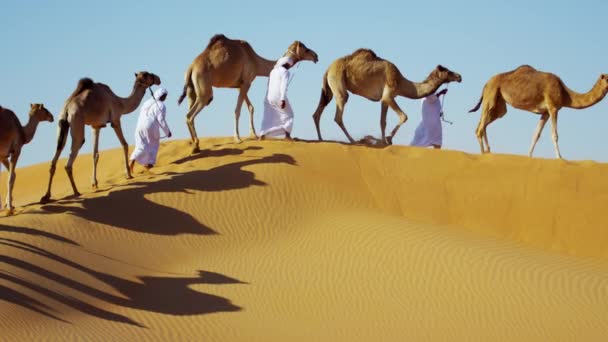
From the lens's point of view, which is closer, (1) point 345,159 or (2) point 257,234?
(2) point 257,234

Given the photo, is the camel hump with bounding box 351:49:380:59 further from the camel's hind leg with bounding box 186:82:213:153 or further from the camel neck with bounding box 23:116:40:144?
the camel neck with bounding box 23:116:40:144

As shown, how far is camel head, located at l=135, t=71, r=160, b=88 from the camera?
1727 centimetres

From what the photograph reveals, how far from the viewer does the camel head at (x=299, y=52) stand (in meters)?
18.6

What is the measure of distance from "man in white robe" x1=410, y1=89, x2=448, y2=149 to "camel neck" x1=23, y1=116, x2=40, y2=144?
27.7 ft

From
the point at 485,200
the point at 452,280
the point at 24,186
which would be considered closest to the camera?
the point at 452,280

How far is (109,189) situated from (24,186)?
55.9 ft

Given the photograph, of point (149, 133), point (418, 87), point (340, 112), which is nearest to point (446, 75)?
point (418, 87)

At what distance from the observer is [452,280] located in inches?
542

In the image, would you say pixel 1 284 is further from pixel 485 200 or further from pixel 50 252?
pixel 485 200

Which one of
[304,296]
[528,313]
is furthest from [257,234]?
[528,313]

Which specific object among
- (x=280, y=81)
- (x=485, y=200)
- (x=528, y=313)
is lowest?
(x=528, y=313)

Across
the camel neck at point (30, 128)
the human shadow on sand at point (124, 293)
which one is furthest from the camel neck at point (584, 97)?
the camel neck at point (30, 128)

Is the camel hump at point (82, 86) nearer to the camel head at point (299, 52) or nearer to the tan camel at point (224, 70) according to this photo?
the tan camel at point (224, 70)

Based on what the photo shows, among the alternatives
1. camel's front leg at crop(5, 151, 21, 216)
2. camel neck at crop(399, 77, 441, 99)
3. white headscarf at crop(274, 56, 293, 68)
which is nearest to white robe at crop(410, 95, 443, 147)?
camel neck at crop(399, 77, 441, 99)
